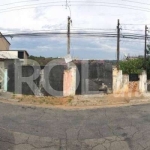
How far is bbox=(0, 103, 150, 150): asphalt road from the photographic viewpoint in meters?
7.72

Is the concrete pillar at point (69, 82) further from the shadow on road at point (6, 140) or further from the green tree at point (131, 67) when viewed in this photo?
the shadow on road at point (6, 140)

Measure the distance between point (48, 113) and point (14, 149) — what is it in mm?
4220

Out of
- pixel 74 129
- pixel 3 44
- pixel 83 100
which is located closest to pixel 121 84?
pixel 83 100

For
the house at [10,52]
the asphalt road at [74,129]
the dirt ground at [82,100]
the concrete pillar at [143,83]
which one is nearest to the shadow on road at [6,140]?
the asphalt road at [74,129]

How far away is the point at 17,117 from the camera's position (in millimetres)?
10477

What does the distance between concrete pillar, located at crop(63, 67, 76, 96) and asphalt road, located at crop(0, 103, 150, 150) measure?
361cm

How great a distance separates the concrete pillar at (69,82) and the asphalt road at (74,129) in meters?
3.61

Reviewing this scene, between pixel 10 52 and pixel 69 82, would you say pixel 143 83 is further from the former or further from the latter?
pixel 10 52

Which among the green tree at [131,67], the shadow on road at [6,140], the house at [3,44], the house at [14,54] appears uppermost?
the house at [3,44]

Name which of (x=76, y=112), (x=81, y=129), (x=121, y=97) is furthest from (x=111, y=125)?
(x=121, y=97)

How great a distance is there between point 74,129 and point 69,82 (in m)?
6.84

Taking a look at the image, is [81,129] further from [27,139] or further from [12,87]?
[12,87]

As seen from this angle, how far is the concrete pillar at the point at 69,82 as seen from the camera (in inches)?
622

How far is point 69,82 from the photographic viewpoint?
1583 centimetres
